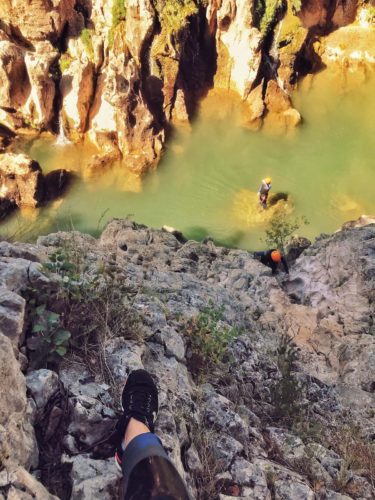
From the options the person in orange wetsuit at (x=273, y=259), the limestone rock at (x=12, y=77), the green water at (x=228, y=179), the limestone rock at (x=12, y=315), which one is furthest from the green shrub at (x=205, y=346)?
the limestone rock at (x=12, y=77)

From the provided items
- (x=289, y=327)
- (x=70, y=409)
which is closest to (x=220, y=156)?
(x=289, y=327)

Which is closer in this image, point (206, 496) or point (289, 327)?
point (206, 496)

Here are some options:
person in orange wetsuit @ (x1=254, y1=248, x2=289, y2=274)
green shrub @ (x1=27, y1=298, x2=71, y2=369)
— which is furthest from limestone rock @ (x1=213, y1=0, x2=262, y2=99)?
green shrub @ (x1=27, y1=298, x2=71, y2=369)

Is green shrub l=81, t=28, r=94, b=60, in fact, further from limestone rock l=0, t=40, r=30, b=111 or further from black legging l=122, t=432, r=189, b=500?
black legging l=122, t=432, r=189, b=500

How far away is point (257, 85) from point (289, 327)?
12.4 meters

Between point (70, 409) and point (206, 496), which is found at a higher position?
point (70, 409)

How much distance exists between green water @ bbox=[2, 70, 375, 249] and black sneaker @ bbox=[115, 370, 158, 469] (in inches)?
397

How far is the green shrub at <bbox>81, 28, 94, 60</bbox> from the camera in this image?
1541cm

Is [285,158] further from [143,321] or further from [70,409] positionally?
[70,409]

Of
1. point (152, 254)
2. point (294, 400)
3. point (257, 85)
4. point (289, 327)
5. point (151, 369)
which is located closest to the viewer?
point (151, 369)

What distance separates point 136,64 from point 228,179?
4.91m

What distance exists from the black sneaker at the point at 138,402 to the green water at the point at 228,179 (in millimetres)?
10092

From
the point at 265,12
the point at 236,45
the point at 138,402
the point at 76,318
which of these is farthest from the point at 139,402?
the point at 265,12

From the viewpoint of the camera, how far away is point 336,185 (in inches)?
571
